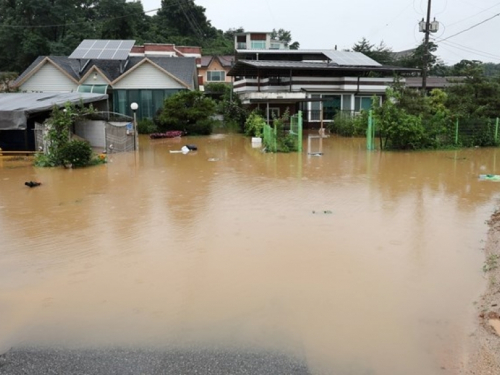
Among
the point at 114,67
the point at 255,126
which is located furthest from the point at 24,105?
the point at 114,67

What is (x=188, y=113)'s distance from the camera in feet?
97.6

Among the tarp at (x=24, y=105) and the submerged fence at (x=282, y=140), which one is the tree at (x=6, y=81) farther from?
the submerged fence at (x=282, y=140)

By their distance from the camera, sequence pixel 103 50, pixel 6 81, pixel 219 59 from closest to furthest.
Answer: pixel 103 50
pixel 6 81
pixel 219 59

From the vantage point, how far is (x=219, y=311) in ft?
18.9

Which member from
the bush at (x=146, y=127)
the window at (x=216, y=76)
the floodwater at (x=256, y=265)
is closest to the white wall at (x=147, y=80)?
the bush at (x=146, y=127)

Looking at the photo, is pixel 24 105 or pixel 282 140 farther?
pixel 282 140

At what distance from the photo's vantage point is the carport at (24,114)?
1900 cm

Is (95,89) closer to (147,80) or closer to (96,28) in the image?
(147,80)

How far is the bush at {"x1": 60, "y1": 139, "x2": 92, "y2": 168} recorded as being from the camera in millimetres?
16656

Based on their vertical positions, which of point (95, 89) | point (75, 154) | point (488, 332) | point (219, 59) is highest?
point (219, 59)

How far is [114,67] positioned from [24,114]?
1746 cm

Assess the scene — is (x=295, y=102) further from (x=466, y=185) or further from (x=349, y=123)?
(x=466, y=185)

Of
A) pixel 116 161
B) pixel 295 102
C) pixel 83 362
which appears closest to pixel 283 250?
pixel 83 362

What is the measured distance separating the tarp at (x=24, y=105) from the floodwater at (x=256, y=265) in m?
5.81
